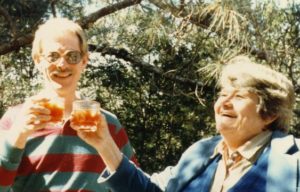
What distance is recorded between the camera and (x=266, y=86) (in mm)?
1596

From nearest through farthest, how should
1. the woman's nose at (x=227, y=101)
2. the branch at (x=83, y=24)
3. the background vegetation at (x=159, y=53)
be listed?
the woman's nose at (x=227, y=101)
the background vegetation at (x=159, y=53)
the branch at (x=83, y=24)

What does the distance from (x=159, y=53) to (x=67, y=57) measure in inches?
88.5

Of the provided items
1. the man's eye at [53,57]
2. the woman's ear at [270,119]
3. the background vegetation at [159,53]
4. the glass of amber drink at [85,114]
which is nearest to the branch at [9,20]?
the background vegetation at [159,53]

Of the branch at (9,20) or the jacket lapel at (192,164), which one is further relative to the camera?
the branch at (9,20)

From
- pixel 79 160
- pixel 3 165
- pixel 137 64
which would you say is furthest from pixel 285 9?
pixel 3 165

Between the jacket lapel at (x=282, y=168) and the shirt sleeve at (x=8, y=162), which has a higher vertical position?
the shirt sleeve at (x=8, y=162)

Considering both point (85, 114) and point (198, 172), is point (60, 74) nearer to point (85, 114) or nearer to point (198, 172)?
point (85, 114)

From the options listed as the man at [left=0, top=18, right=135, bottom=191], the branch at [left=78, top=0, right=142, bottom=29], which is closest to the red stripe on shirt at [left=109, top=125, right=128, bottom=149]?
the man at [left=0, top=18, right=135, bottom=191]

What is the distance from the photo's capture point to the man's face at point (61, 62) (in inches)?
63.5

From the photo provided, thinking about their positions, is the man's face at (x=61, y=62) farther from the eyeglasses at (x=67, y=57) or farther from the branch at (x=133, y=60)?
the branch at (x=133, y=60)

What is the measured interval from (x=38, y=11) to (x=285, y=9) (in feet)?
5.37

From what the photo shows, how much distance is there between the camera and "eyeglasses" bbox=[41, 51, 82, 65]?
1615 millimetres

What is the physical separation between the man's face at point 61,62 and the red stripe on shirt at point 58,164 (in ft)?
0.68

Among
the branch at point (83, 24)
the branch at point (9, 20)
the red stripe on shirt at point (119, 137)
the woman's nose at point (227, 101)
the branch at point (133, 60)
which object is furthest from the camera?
the branch at point (133, 60)
